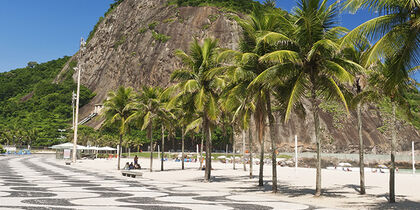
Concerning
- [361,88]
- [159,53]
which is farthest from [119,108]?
[159,53]

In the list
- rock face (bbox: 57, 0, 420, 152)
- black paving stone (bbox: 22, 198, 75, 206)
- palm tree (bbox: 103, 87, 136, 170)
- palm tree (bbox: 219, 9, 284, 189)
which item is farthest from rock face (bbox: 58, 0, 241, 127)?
black paving stone (bbox: 22, 198, 75, 206)

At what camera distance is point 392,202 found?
41.2 ft

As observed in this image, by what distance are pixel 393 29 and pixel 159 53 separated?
3591 inches

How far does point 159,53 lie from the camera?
321 ft

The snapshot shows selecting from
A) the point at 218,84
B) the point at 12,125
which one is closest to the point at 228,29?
the point at 12,125

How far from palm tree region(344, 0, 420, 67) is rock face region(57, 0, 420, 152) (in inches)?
2658

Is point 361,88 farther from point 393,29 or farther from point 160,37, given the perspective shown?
point 160,37

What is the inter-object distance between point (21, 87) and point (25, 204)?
158 meters

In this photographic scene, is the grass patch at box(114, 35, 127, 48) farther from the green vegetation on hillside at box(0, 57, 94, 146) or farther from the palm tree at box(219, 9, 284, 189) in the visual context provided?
the palm tree at box(219, 9, 284, 189)

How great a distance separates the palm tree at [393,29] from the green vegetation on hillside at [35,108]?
95.2m

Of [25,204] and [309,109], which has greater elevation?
[309,109]

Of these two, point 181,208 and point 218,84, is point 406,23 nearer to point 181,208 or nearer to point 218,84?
point 181,208

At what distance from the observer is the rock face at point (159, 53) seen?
7874 cm

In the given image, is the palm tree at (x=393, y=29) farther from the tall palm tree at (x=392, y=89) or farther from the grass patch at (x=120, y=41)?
the grass patch at (x=120, y=41)
